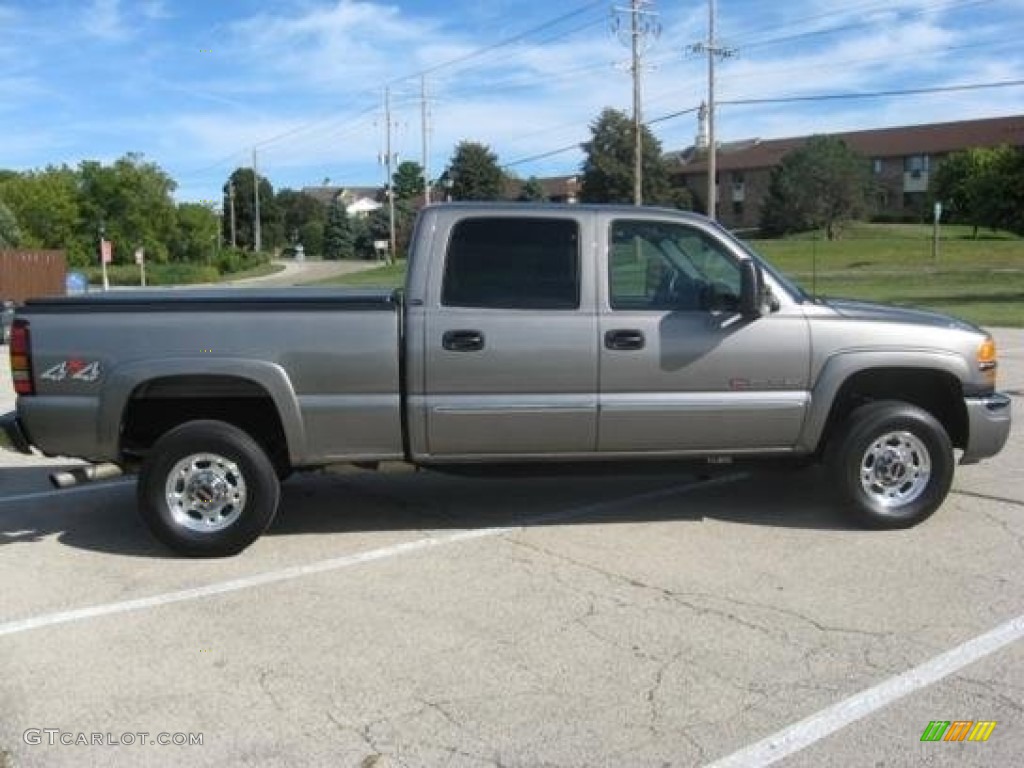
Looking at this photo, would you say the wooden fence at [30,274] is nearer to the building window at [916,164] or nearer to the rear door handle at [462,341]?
the rear door handle at [462,341]

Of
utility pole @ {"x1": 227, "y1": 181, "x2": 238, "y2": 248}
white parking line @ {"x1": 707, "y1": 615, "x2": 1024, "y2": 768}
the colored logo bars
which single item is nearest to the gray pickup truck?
white parking line @ {"x1": 707, "y1": 615, "x2": 1024, "y2": 768}

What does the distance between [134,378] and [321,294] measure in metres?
1.38

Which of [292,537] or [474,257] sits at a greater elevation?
[474,257]

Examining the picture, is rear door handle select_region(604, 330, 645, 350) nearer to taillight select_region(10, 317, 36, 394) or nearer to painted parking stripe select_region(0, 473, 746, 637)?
painted parking stripe select_region(0, 473, 746, 637)

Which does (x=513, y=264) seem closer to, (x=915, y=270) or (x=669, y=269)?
(x=669, y=269)

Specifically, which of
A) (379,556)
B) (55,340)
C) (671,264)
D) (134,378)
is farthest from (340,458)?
(671,264)

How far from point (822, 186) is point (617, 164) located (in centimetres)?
1616

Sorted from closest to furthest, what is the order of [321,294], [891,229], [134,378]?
[134,378], [321,294], [891,229]

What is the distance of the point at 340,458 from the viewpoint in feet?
20.2

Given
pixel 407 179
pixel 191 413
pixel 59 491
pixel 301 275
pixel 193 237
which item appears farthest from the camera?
pixel 407 179

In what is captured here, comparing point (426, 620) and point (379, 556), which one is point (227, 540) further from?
point (426, 620)

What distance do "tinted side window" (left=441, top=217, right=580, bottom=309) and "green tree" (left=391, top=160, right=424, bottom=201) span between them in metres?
155

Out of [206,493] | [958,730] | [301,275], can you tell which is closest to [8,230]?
[301,275]

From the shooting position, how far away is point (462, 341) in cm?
606
